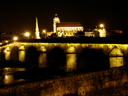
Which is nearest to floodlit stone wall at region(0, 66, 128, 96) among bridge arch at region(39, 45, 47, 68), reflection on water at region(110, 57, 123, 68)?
reflection on water at region(110, 57, 123, 68)

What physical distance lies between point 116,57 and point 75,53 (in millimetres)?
6103

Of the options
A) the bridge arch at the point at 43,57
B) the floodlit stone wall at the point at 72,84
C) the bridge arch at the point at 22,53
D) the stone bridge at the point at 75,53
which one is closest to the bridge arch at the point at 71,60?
the stone bridge at the point at 75,53

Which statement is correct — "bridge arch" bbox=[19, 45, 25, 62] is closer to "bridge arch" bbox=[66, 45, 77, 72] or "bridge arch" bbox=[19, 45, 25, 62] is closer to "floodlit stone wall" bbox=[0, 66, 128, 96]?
"bridge arch" bbox=[66, 45, 77, 72]

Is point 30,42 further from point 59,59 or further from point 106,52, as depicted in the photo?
point 106,52

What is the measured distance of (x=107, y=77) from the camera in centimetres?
1241

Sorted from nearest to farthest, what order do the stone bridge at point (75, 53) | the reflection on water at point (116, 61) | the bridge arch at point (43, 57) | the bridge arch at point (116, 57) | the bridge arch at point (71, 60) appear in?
the bridge arch at point (116, 57) → the reflection on water at point (116, 61) → the stone bridge at point (75, 53) → the bridge arch at point (71, 60) → the bridge arch at point (43, 57)

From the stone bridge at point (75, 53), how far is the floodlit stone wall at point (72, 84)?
861 cm

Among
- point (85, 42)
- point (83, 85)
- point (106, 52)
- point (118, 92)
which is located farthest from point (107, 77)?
point (85, 42)

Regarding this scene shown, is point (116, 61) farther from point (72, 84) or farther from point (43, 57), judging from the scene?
point (43, 57)

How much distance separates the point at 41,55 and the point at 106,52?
1144 centimetres

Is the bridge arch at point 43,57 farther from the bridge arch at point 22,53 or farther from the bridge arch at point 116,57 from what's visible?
the bridge arch at point 116,57

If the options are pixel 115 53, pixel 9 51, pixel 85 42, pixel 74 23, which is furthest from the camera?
pixel 74 23

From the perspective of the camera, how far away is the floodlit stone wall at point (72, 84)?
31.8 feet

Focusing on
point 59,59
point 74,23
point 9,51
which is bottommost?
point 59,59
